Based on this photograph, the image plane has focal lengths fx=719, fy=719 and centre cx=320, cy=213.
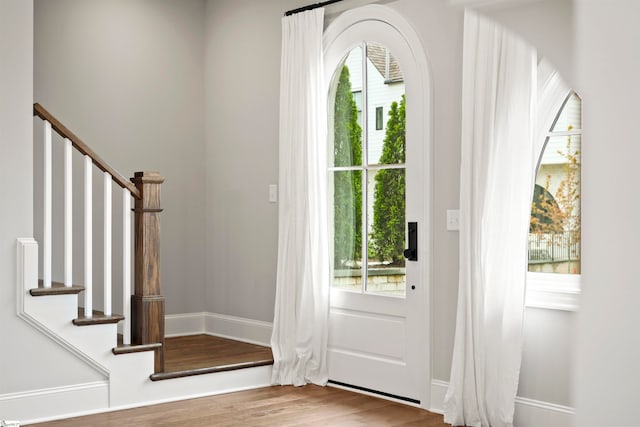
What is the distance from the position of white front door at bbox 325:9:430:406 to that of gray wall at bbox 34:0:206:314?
62.8 inches

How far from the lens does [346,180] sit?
4812 mm

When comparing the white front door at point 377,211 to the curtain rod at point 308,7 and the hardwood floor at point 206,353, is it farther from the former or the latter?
the hardwood floor at point 206,353

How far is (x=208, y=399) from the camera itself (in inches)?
175

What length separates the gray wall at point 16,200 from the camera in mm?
3883

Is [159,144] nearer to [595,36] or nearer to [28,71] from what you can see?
[28,71]

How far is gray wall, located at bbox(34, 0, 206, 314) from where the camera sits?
5285 mm

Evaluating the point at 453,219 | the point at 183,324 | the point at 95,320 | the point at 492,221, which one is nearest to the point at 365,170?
the point at 453,219

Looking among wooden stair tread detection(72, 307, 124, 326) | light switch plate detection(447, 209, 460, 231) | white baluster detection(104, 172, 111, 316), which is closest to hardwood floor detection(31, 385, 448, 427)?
wooden stair tread detection(72, 307, 124, 326)

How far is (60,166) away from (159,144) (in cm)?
89

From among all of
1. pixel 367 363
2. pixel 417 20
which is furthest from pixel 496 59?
pixel 367 363

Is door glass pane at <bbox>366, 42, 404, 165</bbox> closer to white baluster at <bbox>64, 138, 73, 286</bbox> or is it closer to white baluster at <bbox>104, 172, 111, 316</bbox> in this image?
white baluster at <bbox>104, 172, 111, 316</bbox>

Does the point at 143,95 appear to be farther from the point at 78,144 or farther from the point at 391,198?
the point at 391,198

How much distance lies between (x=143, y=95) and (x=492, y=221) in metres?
3.19

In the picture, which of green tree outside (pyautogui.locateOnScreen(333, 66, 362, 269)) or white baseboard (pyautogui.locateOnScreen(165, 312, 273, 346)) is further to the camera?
white baseboard (pyautogui.locateOnScreen(165, 312, 273, 346))
